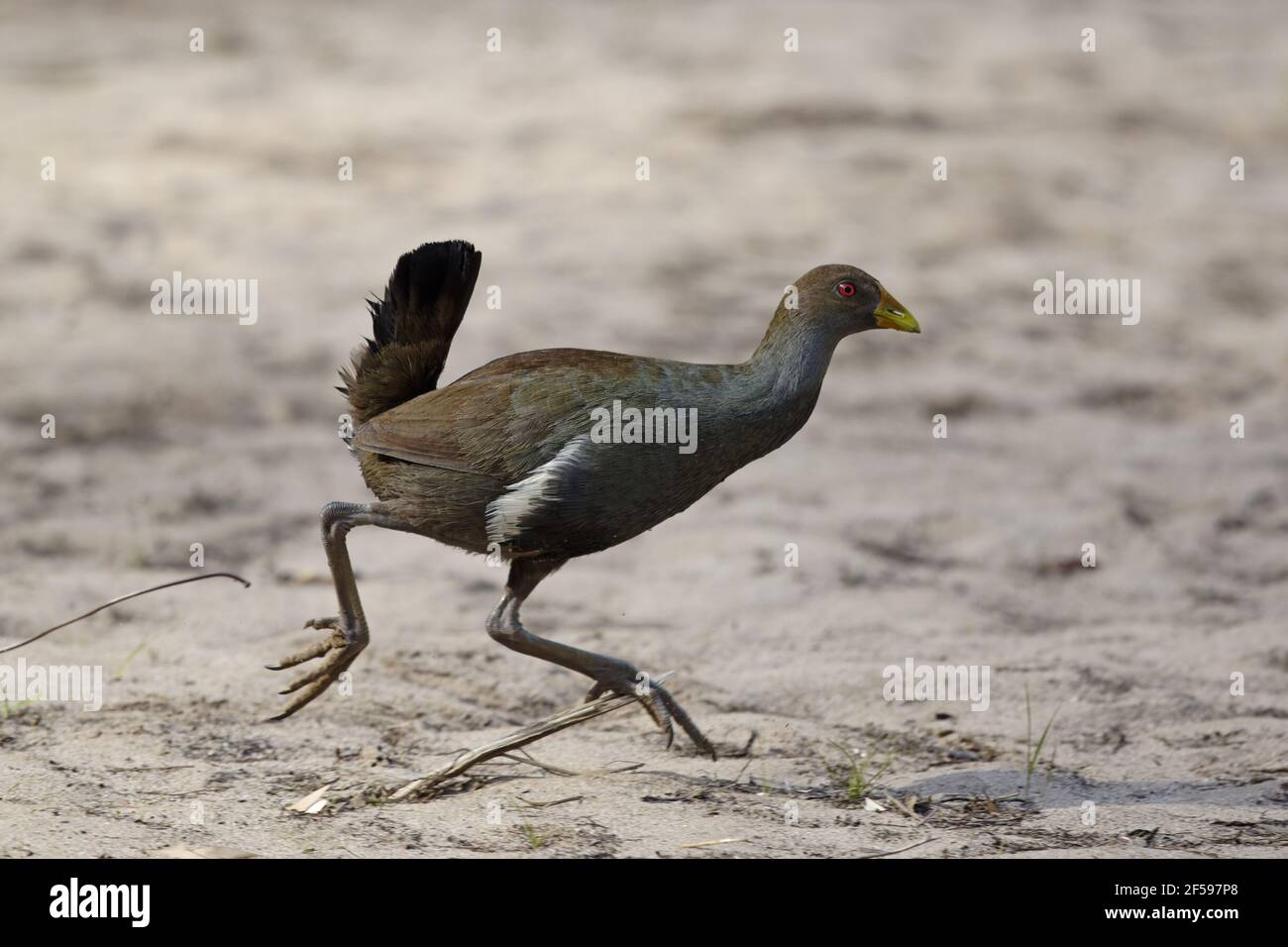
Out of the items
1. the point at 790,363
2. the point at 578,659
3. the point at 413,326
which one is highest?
the point at 413,326

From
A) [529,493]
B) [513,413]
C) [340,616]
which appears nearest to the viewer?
[529,493]

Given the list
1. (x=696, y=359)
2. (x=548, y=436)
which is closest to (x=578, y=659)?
(x=548, y=436)

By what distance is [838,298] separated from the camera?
4.67 meters

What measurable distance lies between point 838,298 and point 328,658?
1863mm

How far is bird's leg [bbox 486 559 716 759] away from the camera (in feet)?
15.1

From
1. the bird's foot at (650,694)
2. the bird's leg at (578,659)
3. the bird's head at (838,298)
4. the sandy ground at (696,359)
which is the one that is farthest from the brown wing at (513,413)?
the sandy ground at (696,359)

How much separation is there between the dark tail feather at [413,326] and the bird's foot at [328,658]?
68 centimetres

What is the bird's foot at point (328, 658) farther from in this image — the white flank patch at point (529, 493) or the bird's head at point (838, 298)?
the bird's head at point (838, 298)

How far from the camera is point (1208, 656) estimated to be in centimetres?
591

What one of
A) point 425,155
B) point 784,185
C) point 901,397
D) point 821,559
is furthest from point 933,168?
point 821,559

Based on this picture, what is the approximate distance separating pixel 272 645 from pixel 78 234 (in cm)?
486

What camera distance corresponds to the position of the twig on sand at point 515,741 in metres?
4.43

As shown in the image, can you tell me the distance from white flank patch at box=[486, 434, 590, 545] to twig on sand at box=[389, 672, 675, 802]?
55 centimetres

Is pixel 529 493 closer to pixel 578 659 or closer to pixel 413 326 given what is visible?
pixel 578 659
